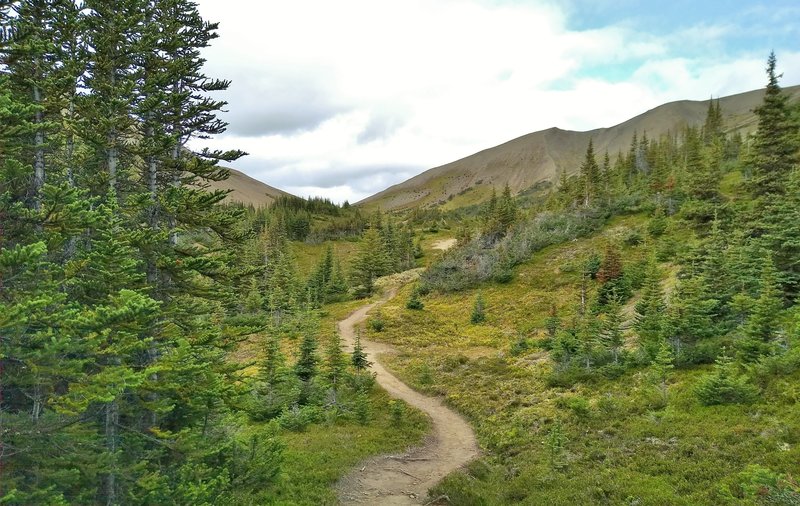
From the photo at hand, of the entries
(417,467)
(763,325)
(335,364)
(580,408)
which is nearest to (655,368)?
(580,408)

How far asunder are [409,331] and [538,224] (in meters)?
30.7

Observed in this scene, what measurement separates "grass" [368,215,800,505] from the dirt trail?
2.79 ft

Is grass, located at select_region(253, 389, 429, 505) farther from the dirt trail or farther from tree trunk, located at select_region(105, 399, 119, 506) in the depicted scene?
tree trunk, located at select_region(105, 399, 119, 506)

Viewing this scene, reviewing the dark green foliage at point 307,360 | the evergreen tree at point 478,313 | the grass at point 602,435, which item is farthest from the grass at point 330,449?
the evergreen tree at point 478,313

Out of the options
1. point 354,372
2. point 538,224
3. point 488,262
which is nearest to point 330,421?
point 354,372

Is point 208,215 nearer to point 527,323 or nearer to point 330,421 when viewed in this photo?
point 330,421

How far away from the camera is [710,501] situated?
942 cm

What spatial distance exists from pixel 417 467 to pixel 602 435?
24.4ft

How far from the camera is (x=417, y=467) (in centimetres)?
1617

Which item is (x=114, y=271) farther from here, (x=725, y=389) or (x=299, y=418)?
(x=725, y=389)

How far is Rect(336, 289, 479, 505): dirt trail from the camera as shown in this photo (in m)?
13.8

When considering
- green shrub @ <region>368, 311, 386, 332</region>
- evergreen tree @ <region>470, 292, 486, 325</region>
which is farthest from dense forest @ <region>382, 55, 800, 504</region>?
green shrub @ <region>368, 311, 386, 332</region>

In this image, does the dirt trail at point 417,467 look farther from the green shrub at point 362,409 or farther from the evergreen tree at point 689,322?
the evergreen tree at point 689,322

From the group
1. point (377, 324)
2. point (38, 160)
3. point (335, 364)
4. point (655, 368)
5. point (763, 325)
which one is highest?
point (38, 160)
